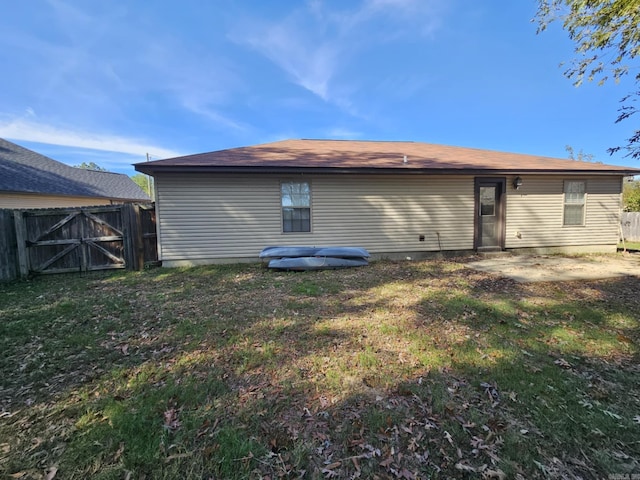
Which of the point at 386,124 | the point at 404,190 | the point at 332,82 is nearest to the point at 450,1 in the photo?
the point at 332,82

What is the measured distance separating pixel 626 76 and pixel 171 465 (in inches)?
432

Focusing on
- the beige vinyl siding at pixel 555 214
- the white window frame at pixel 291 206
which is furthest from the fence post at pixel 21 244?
the beige vinyl siding at pixel 555 214

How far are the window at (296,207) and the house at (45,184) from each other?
12.2 metres

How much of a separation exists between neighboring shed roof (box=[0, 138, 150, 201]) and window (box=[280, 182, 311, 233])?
12.2 metres

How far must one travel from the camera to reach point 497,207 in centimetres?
934

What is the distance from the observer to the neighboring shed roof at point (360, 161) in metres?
7.71

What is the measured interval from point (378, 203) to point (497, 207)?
13.4 ft

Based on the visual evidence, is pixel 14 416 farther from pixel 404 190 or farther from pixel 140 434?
pixel 404 190

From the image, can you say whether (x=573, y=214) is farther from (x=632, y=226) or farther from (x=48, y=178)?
(x=48, y=178)

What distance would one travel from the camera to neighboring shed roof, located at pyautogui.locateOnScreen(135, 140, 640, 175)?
7711 mm

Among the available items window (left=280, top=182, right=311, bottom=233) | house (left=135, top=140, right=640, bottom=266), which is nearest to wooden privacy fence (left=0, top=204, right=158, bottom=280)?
house (left=135, top=140, right=640, bottom=266)

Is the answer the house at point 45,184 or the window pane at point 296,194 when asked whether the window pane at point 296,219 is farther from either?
the house at point 45,184

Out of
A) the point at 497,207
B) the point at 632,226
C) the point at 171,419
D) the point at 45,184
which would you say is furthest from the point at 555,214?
the point at 45,184

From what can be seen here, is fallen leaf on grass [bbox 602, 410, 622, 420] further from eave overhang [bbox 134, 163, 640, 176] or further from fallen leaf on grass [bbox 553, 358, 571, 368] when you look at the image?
eave overhang [bbox 134, 163, 640, 176]
